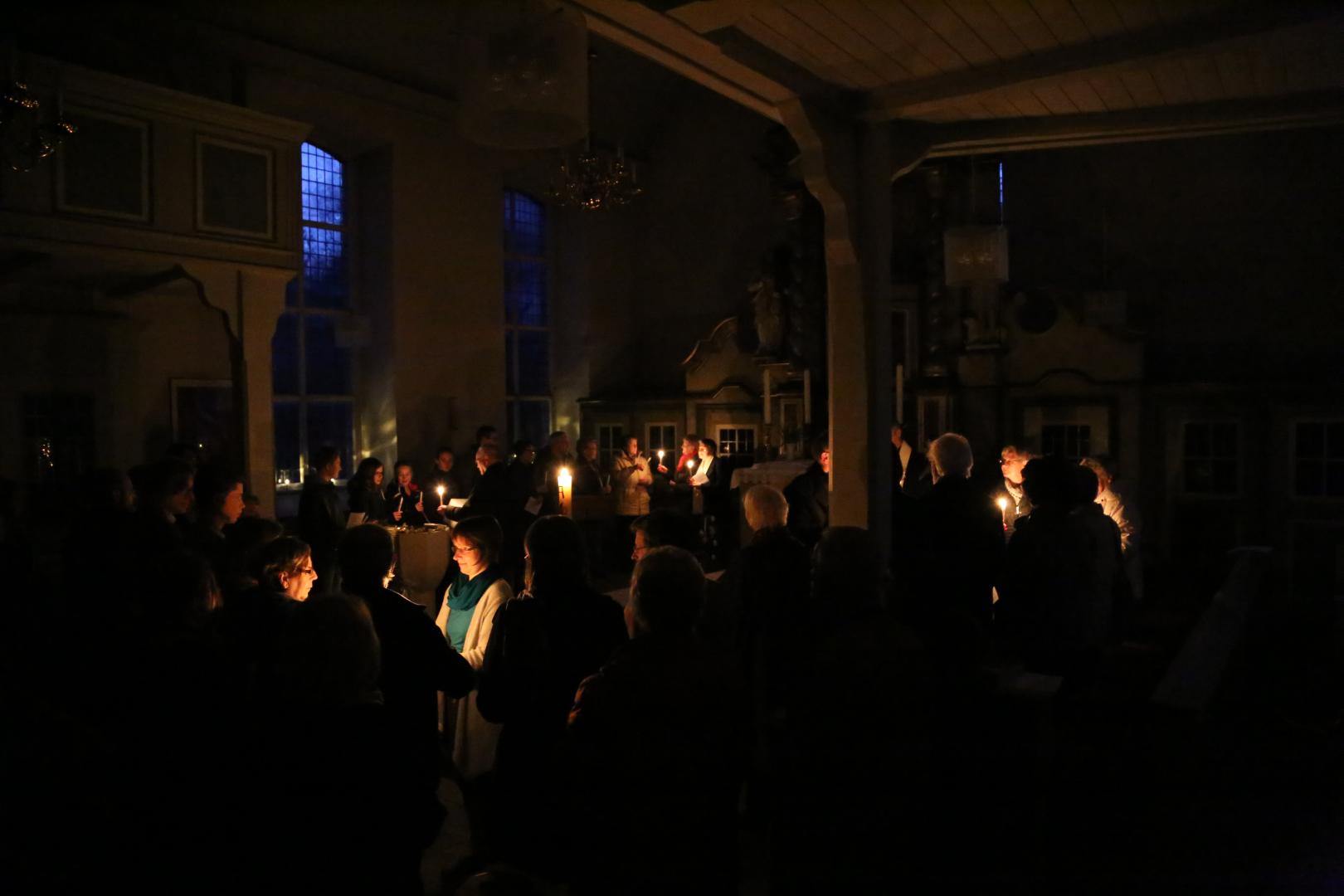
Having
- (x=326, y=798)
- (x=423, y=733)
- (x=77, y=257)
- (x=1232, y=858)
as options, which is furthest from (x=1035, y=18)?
(x=77, y=257)

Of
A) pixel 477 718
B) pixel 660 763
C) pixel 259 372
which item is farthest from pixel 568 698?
pixel 259 372

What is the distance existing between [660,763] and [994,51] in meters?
3.78

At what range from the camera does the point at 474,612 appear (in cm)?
380

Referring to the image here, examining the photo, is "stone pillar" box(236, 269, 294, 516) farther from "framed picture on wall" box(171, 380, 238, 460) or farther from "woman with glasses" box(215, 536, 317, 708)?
"woman with glasses" box(215, 536, 317, 708)

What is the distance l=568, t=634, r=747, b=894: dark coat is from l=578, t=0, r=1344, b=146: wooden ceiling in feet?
9.28

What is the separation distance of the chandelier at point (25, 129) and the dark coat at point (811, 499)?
15.9 feet

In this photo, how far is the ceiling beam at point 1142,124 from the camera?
17.0 feet

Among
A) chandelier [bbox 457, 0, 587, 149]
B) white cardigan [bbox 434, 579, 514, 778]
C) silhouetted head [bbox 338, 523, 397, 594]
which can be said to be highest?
chandelier [bbox 457, 0, 587, 149]

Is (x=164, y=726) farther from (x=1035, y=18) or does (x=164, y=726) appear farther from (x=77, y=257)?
(x=77, y=257)

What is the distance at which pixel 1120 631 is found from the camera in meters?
4.43

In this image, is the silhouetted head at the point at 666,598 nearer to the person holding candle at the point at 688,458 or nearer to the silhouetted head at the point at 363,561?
the silhouetted head at the point at 363,561

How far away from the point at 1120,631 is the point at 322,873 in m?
3.60

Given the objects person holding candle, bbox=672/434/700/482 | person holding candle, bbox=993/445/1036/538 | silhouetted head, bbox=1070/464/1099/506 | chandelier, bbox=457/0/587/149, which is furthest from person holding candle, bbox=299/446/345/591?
person holding candle, bbox=672/434/700/482

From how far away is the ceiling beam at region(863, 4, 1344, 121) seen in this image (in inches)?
158
